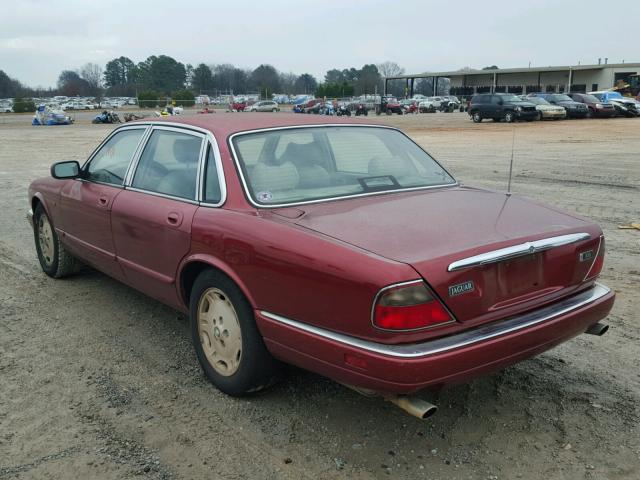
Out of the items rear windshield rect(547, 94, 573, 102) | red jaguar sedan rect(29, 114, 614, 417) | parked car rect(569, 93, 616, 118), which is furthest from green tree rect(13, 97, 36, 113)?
red jaguar sedan rect(29, 114, 614, 417)

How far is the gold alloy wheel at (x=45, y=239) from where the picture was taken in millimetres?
5887

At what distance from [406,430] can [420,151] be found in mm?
2108

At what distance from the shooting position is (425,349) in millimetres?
2662

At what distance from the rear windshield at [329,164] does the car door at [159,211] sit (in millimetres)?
415

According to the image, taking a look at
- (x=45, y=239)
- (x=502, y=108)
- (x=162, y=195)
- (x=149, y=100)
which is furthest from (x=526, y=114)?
(x=149, y=100)

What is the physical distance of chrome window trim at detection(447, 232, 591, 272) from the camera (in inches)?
107

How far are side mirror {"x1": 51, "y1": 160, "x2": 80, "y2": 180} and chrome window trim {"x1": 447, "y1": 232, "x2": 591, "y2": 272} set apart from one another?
3.59m

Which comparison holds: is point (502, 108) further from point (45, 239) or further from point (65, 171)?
point (65, 171)

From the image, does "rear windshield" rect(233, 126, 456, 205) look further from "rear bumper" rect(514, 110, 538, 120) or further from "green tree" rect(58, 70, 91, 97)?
"green tree" rect(58, 70, 91, 97)

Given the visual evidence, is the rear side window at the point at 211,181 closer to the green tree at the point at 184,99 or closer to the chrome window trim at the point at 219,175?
the chrome window trim at the point at 219,175

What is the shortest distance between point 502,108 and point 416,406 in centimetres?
3451

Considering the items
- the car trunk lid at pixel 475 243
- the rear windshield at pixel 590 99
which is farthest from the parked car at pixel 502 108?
the car trunk lid at pixel 475 243

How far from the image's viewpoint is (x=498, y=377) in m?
3.79

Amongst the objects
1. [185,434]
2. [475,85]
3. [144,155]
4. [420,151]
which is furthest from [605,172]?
[475,85]
